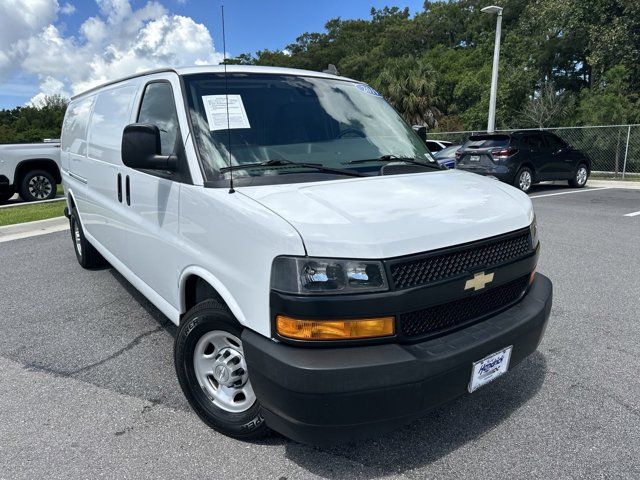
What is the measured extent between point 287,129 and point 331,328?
1.56 metres

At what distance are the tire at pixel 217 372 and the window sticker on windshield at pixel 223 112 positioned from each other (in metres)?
1.05

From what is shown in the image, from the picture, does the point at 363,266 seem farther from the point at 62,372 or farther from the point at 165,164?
the point at 62,372

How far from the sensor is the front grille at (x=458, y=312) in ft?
7.25

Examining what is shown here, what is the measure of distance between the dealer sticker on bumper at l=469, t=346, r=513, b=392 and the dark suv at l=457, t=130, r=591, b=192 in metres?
10.5

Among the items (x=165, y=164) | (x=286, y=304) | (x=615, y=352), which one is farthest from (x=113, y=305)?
(x=615, y=352)

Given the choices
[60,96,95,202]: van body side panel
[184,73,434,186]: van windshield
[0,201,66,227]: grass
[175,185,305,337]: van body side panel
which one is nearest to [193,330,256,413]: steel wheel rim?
[175,185,305,337]: van body side panel

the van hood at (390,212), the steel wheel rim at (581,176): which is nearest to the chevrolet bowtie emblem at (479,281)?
the van hood at (390,212)

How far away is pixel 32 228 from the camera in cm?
884

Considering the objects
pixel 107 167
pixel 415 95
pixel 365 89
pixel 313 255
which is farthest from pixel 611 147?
pixel 415 95

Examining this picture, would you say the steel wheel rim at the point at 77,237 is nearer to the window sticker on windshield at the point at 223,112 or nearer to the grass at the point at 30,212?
the grass at the point at 30,212

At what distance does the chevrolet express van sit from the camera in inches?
81.4

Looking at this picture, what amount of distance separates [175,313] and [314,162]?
4.26ft

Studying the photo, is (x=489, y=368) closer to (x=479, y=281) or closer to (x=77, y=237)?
(x=479, y=281)

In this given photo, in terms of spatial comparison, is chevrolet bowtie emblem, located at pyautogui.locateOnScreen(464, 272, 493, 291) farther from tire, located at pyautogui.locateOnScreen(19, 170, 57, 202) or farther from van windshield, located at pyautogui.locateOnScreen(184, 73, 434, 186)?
tire, located at pyautogui.locateOnScreen(19, 170, 57, 202)
